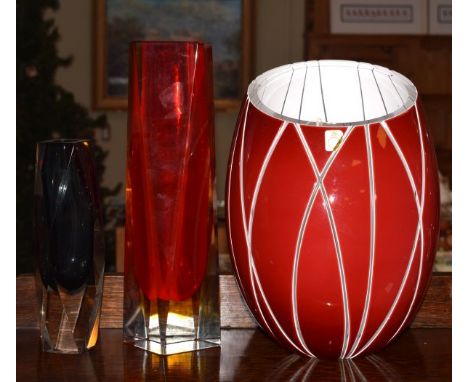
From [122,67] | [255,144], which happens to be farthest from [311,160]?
[122,67]

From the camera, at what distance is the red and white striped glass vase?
1.97 ft

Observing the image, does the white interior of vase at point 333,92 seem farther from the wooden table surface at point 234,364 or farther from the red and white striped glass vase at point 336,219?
the wooden table surface at point 234,364

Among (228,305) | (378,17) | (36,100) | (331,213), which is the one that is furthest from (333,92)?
(378,17)

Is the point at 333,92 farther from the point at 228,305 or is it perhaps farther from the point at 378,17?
the point at 378,17

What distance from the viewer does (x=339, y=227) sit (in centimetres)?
60

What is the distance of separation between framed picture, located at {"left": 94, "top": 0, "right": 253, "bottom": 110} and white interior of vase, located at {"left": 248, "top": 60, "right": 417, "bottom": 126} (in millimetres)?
3881

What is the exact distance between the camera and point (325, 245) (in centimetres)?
60

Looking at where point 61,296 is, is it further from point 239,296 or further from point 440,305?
point 440,305

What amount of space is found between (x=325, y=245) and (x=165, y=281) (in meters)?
0.16

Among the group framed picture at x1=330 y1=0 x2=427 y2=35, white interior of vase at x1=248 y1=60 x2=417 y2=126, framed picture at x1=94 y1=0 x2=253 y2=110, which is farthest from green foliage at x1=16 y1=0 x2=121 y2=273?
white interior of vase at x1=248 y1=60 x2=417 y2=126

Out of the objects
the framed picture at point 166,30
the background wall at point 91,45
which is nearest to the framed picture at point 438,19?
the background wall at point 91,45

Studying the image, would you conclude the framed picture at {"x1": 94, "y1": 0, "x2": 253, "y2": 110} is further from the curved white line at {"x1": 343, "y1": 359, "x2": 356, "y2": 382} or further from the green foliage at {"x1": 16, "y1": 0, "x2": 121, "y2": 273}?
the curved white line at {"x1": 343, "y1": 359, "x2": 356, "y2": 382}

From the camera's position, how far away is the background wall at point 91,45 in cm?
459

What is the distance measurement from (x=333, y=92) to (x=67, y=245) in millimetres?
263
